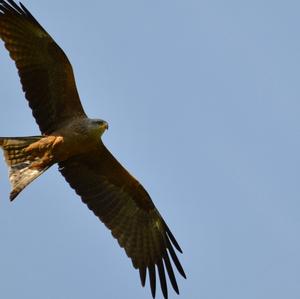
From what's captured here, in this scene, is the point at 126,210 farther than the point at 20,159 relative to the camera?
Yes

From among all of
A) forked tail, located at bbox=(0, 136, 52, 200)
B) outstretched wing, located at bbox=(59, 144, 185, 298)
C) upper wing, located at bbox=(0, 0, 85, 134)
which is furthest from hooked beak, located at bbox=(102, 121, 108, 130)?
forked tail, located at bbox=(0, 136, 52, 200)

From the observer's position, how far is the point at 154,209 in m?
13.6

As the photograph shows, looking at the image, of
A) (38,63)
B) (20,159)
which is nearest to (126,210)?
(20,159)

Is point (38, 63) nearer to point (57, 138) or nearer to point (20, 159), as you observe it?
point (57, 138)

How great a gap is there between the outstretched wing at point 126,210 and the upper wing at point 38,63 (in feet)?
3.25

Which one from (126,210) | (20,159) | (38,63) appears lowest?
(126,210)

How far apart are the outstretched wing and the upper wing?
99 cm

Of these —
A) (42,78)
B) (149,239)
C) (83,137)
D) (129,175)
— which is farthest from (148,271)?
(42,78)

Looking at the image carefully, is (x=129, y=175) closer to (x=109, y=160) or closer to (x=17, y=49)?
(x=109, y=160)

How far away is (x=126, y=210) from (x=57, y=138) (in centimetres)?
190

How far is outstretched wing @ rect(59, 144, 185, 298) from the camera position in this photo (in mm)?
13133

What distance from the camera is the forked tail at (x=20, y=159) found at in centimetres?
1223

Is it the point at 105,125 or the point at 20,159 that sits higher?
the point at 105,125

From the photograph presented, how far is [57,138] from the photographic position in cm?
1234
